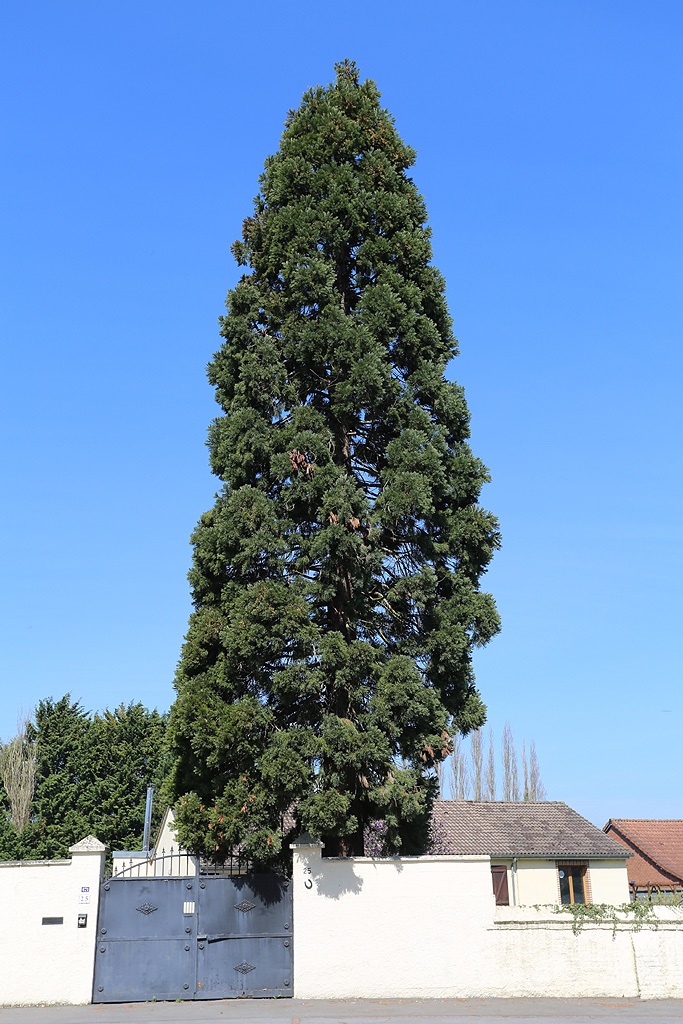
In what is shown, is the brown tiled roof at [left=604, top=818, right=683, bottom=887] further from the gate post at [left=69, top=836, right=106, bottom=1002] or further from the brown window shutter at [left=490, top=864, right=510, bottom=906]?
the gate post at [left=69, top=836, right=106, bottom=1002]

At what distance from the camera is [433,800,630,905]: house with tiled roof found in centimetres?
3114

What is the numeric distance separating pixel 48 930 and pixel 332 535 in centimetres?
722

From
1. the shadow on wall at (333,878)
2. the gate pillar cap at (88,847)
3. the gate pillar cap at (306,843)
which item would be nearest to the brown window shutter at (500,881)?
the shadow on wall at (333,878)

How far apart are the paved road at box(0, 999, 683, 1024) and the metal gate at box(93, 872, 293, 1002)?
0.30m

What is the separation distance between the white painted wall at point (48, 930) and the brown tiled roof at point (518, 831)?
764 inches

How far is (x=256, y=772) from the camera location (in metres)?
13.9

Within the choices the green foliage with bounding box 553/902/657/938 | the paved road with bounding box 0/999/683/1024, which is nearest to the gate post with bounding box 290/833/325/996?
the paved road with bounding box 0/999/683/1024

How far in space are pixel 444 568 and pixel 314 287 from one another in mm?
5595

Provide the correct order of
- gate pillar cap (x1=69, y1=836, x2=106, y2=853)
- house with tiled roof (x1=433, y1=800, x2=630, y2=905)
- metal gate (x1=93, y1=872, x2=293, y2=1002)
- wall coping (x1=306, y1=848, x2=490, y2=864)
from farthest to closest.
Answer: house with tiled roof (x1=433, y1=800, x2=630, y2=905), wall coping (x1=306, y1=848, x2=490, y2=864), gate pillar cap (x1=69, y1=836, x2=106, y2=853), metal gate (x1=93, y1=872, x2=293, y2=1002)

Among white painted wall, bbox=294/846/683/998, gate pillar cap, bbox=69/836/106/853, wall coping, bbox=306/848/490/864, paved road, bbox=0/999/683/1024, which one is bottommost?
paved road, bbox=0/999/683/1024

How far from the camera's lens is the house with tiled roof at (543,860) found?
31141 millimetres

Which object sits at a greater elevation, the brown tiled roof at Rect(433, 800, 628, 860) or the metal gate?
the brown tiled roof at Rect(433, 800, 628, 860)

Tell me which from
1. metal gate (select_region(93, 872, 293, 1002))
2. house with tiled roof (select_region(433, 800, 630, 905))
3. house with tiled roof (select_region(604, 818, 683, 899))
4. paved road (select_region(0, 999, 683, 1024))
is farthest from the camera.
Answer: house with tiled roof (select_region(604, 818, 683, 899))

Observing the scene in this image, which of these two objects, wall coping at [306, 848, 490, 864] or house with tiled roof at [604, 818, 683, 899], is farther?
house with tiled roof at [604, 818, 683, 899]
